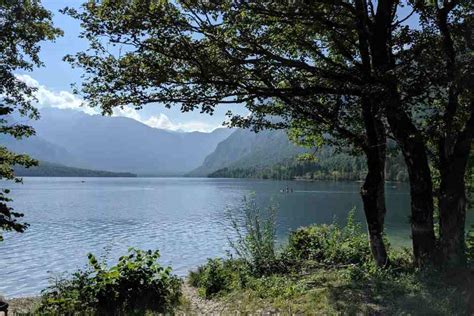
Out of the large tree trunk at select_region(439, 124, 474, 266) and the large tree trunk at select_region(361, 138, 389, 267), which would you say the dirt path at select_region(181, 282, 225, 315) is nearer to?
the large tree trunk at select_region(361, 138, 389, 267)

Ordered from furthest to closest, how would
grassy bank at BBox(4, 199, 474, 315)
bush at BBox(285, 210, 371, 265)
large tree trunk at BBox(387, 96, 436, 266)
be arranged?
1. bush at BBox(285, 210, 371, 265)
2. large tree trunk at BBox(387, 96, 436, 266)
3. grassy bank at BBox(4, 199, 474, 315)

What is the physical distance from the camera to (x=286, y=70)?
39.3ft

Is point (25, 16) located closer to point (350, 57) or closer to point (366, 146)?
point (350, 57)

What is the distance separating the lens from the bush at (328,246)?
1417 centimetres

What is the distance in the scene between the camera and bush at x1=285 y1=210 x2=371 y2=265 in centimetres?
1417

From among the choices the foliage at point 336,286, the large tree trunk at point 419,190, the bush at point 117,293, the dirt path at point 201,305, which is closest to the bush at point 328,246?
the foliage at point 336,286

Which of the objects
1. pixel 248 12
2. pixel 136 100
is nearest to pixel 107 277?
pixel 136 100

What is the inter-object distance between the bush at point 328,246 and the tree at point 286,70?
1.98 metres

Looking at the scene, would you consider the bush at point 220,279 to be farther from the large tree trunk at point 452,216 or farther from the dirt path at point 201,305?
the large tree trunk at point 452,216

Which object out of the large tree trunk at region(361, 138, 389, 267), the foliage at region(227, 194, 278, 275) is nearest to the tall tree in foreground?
the large tree trunk at region(361, 138, 389, 267)

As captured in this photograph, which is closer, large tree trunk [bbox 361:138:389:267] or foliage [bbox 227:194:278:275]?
large tree trunk [bbox 361:138:389:267]

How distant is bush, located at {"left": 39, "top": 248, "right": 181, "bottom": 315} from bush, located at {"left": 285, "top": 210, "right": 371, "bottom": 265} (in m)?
5.24

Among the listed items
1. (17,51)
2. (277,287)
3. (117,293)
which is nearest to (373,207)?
(277,287)

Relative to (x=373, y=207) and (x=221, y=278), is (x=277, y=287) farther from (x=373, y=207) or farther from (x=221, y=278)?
(x=221, y=278)
